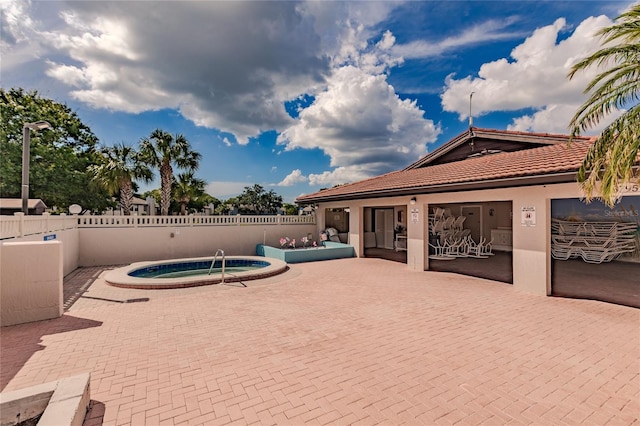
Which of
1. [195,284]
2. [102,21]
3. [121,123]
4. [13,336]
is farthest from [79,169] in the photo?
[13,336]

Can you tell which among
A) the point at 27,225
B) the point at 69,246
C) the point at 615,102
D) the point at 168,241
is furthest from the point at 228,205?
the point at 615,102

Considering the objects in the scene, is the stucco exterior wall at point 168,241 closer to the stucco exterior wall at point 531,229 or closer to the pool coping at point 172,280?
the pool coping at point 172,280

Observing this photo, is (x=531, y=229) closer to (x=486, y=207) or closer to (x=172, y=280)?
(x=486, y=207)

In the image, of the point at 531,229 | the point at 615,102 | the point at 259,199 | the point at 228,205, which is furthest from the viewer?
the point at 259,199

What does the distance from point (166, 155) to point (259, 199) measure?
28.5 metres

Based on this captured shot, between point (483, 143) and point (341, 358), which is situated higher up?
point (483, 143)

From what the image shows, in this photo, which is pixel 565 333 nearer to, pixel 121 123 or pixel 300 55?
pixel 300 55

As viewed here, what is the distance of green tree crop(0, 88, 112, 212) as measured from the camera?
19.3m

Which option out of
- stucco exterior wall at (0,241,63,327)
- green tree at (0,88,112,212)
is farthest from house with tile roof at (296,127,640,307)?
green tree at (0,88,112,212)

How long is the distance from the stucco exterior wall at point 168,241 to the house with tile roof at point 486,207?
4.53 m

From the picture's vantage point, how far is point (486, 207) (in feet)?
61.1

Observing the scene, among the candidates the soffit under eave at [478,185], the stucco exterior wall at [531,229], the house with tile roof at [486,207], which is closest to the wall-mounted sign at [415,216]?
the house with tile roof at [486,207]

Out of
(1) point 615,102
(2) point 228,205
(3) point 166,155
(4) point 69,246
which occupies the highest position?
(3) point 166,155

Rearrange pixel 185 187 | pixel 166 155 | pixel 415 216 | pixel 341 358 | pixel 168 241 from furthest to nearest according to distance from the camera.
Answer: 1. pixel 185 187
2. pixel 166 155
3. pixel 168 241
4. pixel 415 216
5. pixel 341 358
